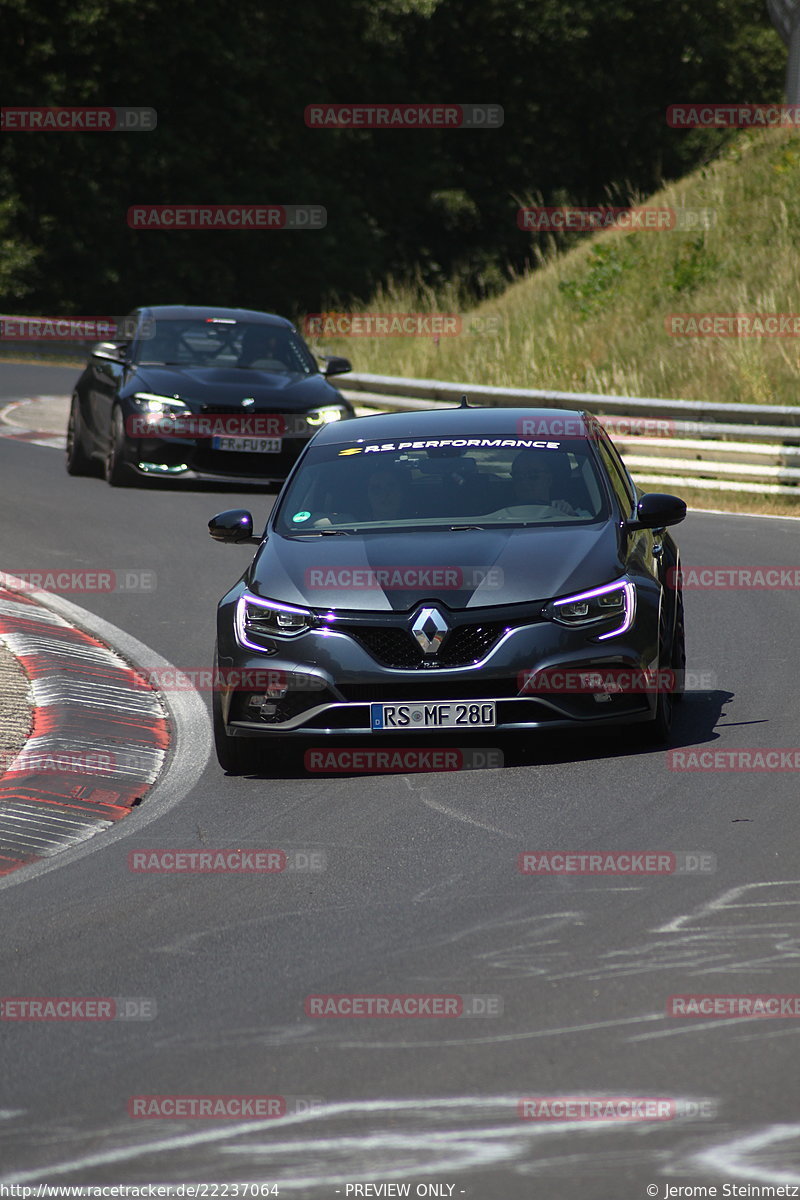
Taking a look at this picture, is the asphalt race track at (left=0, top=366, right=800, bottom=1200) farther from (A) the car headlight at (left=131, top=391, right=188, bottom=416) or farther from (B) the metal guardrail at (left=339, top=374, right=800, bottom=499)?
(B) the metal guardrail at (left=339, top=374, right=800, bottom=499)

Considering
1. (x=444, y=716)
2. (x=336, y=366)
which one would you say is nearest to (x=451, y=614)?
(x=444, y=716)

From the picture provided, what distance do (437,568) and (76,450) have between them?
39.0ft

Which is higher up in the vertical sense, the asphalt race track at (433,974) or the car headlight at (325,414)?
the car headlight at (325,414)

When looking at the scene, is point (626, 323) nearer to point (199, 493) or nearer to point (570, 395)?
point (570, 395)

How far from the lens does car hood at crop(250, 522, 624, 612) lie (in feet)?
27.7

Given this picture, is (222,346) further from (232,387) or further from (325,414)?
(325,414)

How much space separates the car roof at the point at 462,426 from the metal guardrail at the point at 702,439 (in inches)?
355

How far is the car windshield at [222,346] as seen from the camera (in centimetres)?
1947

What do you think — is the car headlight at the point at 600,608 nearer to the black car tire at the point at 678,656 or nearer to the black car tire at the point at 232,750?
the black car tire at the point at 678,656

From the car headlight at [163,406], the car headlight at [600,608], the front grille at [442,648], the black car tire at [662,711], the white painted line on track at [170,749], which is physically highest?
the car headlight at [163,406]

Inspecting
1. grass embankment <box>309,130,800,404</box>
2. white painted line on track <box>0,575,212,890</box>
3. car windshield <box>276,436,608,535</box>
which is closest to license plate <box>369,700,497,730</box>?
white painted line on track <box>0,575,212,890</box>

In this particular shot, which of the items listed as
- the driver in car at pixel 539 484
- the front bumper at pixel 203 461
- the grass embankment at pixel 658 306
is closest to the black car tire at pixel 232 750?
the driver in car at pixel 539 484

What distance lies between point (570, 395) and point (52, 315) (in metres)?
28.0

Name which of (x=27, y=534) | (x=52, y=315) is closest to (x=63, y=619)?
(x=27, y=534)
